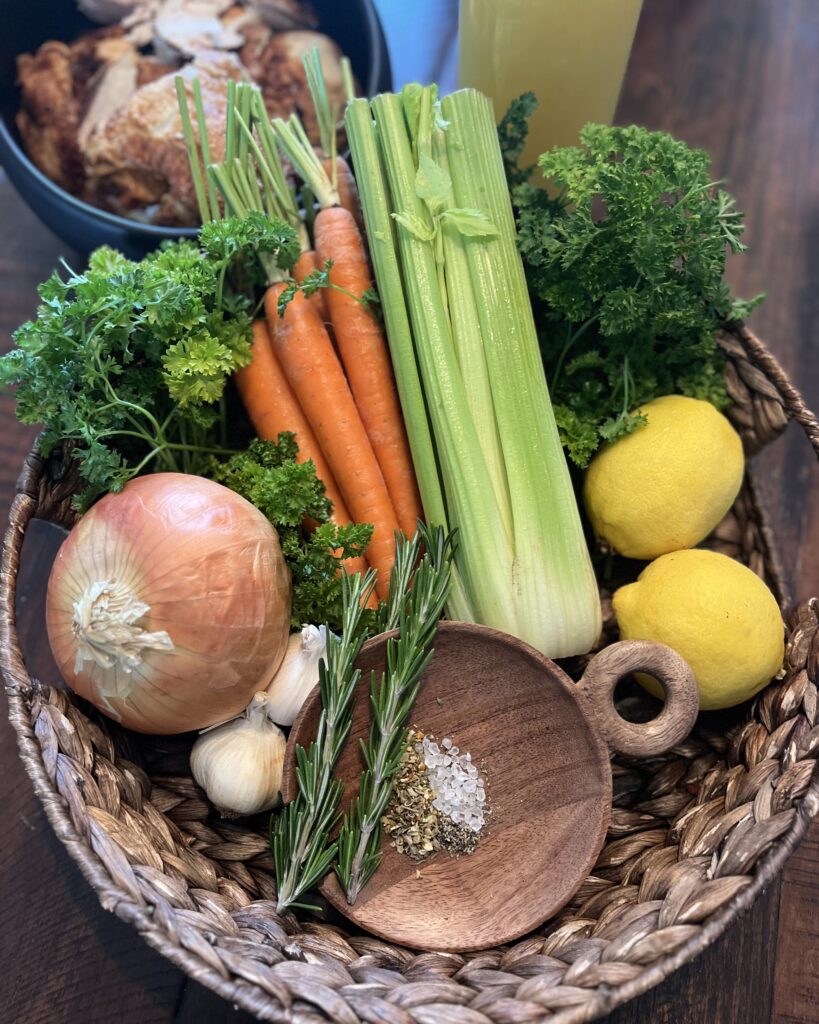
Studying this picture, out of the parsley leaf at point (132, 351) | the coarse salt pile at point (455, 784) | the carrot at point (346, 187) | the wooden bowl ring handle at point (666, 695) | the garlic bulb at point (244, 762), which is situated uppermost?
the carrot at point (346, 187)

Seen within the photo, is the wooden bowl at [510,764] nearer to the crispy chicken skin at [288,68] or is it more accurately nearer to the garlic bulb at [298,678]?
the garlic bulb at [298,678]

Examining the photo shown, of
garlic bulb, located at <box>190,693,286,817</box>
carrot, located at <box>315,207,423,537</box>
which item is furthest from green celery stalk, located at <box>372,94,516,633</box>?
garlic bulb, located at <box>190,693,286,817</box>

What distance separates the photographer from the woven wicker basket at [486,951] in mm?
883

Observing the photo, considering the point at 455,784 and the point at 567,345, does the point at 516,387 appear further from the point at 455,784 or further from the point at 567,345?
the point at 455,784

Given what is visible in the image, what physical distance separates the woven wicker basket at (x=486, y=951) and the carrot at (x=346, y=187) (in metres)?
0.66

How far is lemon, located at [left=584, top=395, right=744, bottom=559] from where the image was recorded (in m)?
1.23

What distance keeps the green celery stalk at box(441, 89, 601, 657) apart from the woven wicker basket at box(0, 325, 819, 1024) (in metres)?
0.21

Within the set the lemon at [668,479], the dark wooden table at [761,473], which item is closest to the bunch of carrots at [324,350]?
the lemon at [668,479]

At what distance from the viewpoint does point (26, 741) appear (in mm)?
1017

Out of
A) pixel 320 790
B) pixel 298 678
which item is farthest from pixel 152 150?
pixel 320 790

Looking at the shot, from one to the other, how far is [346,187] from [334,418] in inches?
16.4

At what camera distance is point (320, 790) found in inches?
40.6

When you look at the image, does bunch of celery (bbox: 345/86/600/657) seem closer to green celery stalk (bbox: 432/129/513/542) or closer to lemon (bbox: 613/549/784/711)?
green celery stalk (bbox: 432/129/513/542)

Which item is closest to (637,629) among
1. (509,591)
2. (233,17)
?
(509,591)
